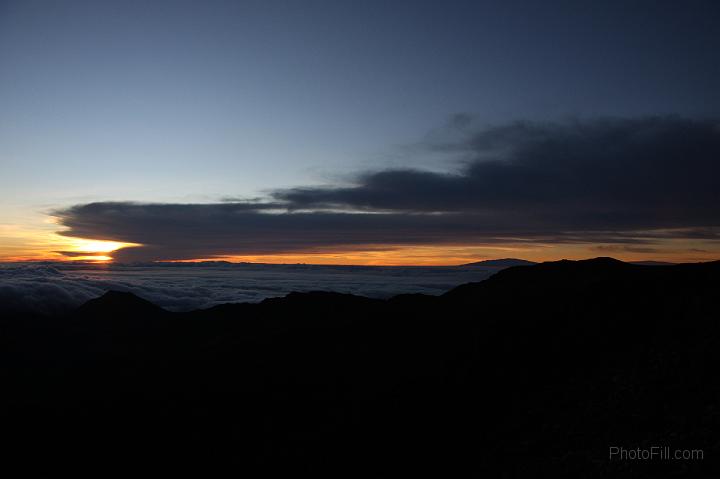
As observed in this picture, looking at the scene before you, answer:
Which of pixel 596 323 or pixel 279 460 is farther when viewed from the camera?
pixel 596 323

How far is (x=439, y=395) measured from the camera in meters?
32.6

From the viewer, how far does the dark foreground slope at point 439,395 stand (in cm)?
2156

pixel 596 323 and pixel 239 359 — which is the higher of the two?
pixel 596 323

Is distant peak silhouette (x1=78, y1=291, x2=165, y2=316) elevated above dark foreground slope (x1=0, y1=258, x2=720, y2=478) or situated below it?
below

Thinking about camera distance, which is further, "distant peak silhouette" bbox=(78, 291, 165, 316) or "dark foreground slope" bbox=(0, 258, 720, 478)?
"distant peak silhouette" bbox=(78, 291, 165, 316)

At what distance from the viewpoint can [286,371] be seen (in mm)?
44188

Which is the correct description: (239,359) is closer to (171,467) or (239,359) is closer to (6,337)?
(171,467)

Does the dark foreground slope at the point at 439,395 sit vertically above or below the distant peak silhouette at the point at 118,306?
above

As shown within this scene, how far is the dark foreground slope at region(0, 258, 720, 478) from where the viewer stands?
21562 mm

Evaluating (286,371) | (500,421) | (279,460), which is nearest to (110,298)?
(286,371)

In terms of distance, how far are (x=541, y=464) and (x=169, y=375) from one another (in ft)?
141

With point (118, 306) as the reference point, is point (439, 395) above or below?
above

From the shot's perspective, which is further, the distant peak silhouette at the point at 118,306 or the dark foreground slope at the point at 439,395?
the distant peak silhouette at the point at 118,306

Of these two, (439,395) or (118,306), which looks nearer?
(439,395)
